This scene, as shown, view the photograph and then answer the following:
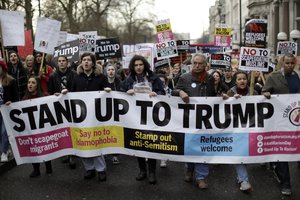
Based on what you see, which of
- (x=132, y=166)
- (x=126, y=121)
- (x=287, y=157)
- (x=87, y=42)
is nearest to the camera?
(x=287, y=157)

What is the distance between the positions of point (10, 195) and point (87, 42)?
637 cm

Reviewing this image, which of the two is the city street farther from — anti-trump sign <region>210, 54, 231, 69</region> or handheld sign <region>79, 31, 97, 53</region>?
handheld sign <region>79, 31, 97, 53</region>

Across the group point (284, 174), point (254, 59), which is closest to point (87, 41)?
point (254, 59)

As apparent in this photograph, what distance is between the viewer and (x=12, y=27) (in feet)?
27.8

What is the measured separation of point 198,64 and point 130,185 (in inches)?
78.3

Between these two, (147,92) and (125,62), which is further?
(125,62)

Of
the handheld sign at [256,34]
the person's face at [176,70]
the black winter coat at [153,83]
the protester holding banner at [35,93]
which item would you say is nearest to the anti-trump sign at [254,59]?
the handheld sign at [256,34]

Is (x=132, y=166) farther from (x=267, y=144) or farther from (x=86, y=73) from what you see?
(x=267, y=144)

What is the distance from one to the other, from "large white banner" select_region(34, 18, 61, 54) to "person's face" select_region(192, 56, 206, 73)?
3.60 m

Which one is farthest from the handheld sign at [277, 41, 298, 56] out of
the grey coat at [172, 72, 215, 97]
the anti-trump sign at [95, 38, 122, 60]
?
the grey coat at [172, 72, 215, 97]

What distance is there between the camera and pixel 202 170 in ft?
20.1

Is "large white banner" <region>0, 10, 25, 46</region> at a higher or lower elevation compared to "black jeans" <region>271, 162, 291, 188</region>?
higher

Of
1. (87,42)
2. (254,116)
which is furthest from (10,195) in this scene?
(87,42)

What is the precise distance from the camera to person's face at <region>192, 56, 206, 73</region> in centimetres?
601
